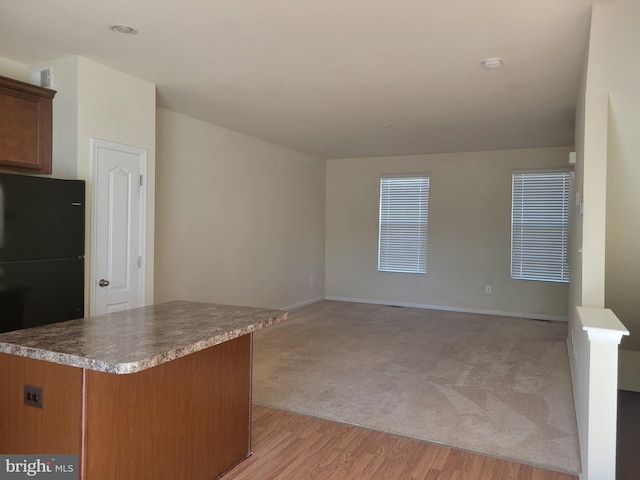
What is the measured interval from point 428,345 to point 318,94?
117 inches

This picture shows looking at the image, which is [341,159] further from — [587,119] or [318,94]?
[587,119]

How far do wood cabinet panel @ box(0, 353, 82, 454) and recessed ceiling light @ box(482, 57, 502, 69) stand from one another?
10.4 feet

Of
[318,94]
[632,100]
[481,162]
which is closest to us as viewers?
[632,100]

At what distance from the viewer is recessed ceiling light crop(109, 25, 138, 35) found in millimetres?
2840

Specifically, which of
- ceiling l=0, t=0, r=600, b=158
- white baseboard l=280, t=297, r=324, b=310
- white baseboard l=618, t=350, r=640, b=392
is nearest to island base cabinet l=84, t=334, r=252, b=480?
ceiling l=0, t=0, r=600, b=158

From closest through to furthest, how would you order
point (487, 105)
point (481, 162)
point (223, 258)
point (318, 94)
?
point (318, 94), point (487, 105), point (223, 258), point (481, 162)

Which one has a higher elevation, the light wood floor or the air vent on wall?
the air vent on wall

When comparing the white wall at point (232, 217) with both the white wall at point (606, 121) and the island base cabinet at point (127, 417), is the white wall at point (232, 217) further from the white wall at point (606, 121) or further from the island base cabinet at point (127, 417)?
the white wall at point (606, 121)

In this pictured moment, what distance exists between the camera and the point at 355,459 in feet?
8.77

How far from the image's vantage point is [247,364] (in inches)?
104

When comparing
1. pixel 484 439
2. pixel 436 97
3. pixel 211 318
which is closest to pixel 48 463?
pixel 211 318

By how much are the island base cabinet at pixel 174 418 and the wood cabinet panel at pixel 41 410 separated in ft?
0.22

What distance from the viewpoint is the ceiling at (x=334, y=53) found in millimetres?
2602

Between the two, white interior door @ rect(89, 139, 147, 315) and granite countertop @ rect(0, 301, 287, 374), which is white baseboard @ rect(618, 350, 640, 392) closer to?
granite countertop @ rect(0, 301, 287, 374)
